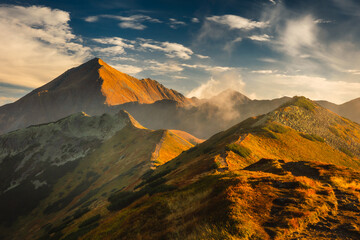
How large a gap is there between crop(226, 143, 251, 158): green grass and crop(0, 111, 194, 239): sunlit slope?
3160 centimetres

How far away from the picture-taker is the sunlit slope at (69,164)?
64.8 metres

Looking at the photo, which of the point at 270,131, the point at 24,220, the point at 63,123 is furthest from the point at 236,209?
the point at 63,123

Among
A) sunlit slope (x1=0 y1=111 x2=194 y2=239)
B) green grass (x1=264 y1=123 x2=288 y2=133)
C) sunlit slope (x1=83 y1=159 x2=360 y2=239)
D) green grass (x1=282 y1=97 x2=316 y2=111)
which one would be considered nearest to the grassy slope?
sunlit slope (x1=0 y1=111 x2=194 y2=239)

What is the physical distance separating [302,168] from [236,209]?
712 inches

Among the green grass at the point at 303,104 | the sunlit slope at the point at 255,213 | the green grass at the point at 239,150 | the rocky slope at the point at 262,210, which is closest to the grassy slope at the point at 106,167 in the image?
the green grass at the point at 239,150

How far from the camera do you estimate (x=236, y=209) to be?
10039mm

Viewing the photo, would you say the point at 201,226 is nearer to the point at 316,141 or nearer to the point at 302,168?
the point at 302,168

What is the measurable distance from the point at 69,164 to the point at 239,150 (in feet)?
359

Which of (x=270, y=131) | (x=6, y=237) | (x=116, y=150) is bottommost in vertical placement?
(x=6, y=237)

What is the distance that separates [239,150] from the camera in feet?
105

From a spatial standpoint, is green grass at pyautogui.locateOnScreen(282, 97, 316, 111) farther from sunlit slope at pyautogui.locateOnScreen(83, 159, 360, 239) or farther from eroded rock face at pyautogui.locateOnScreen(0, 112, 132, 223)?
eroded rock face at pyautogui.locateOnScreen(0, 112, 132, 223)

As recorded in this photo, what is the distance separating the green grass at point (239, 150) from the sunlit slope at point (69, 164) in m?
31.6

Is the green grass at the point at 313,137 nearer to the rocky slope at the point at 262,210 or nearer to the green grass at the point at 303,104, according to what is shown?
the green grass at the point at 303,104

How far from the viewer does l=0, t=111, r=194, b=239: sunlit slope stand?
64750 millimetres
